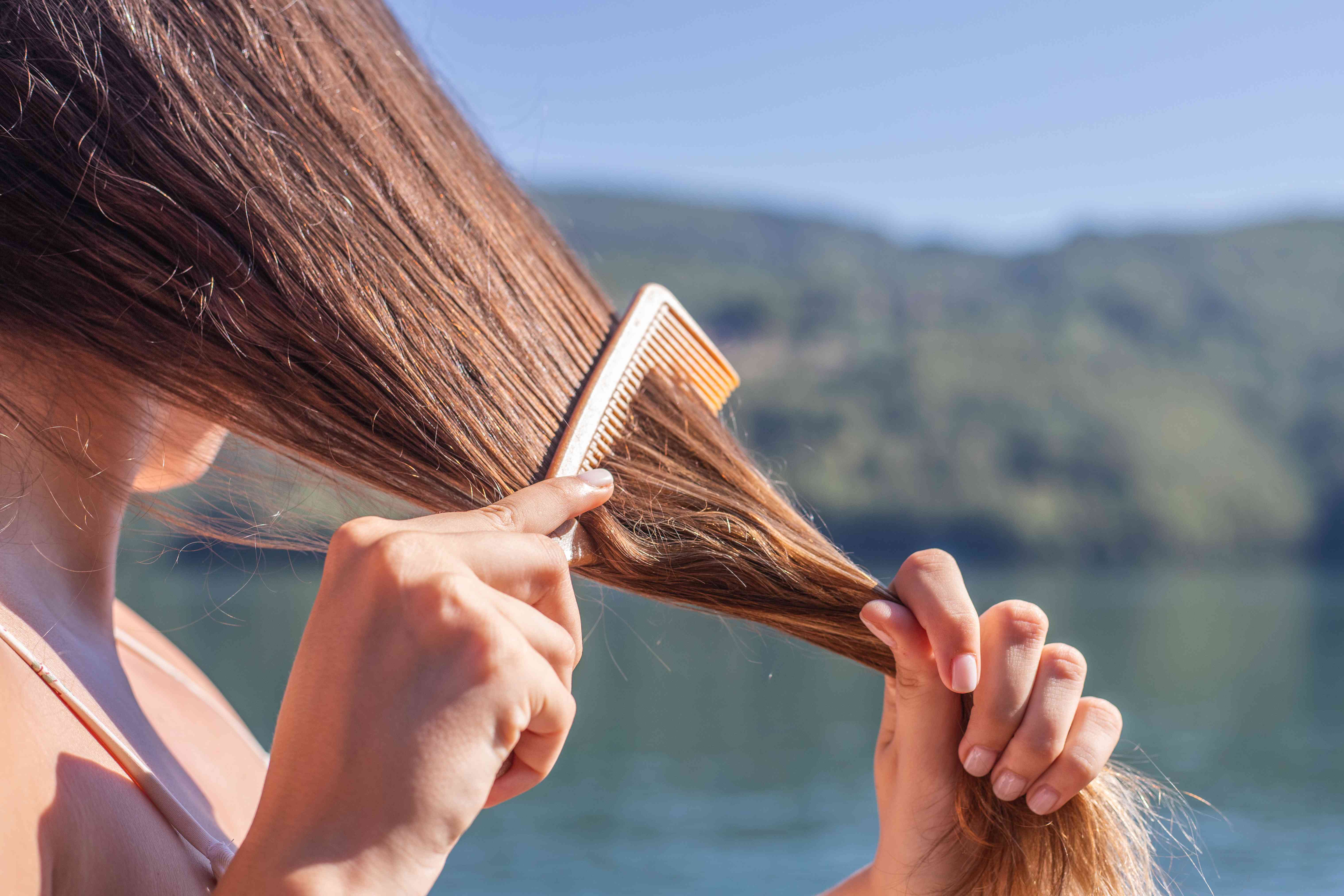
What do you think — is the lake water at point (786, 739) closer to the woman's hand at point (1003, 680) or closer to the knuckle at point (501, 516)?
the woman's hand at point (1003, 680)

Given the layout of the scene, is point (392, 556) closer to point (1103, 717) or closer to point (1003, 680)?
point (1003, 680)

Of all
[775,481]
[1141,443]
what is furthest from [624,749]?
[1141,443]

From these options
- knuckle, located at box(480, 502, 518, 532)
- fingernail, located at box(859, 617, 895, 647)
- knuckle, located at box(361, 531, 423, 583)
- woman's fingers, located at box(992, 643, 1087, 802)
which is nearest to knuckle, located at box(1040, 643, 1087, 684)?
woman's fingers, located at box(992, 643, 1087, 802)

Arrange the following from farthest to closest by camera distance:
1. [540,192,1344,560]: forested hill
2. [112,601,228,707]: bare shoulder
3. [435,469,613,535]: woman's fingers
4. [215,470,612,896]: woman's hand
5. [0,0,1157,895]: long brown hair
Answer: [540,192,1344,560]: forested hill
[112,601,228,707]: bare shoulder
[0,0,1157,895]: long brown hair
[435,469,613,535]: woman's fingers
[215,470,612,896]: woman's hand

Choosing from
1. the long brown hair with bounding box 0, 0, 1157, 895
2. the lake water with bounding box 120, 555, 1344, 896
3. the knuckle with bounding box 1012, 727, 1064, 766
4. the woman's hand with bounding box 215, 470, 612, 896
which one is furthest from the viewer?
the lake water with bounding box 120, 555, 1344, 896

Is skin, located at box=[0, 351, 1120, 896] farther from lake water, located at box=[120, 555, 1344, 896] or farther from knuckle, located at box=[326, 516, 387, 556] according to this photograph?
lake water, located at box=[120, 555, 1344, 896]

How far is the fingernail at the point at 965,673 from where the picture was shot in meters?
1.23

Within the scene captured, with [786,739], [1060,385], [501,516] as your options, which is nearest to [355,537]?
[501,516]

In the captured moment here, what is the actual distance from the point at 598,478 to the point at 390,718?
0.41 m

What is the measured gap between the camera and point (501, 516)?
3.43 ft

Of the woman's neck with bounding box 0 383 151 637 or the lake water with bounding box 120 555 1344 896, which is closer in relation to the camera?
the woman's neck with bounding box 0 383 151 637

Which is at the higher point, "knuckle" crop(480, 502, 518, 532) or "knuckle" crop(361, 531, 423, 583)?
"knuckle" crop(480, 502, 518, 532)

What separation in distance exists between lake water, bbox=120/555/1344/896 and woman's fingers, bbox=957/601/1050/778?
37.4 feet

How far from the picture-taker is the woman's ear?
133cm
